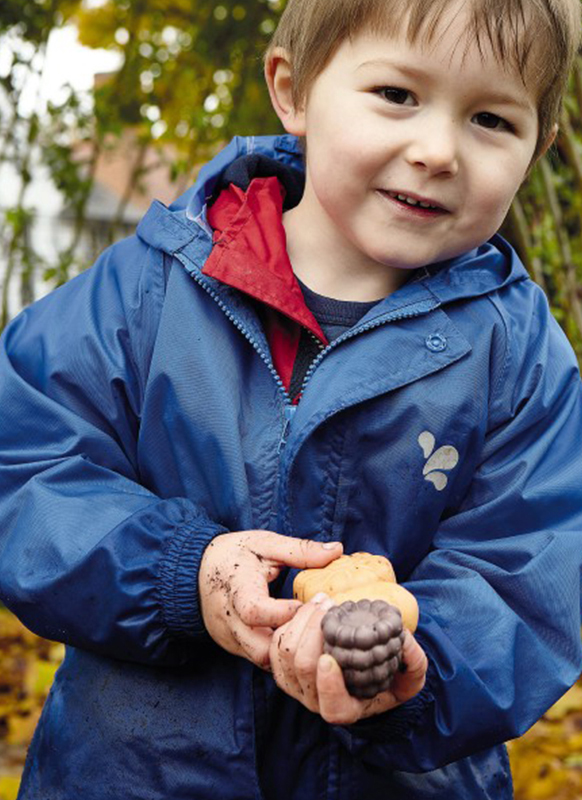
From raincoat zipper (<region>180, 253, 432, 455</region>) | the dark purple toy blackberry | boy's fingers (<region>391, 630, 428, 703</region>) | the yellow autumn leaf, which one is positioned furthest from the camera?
the yellow autumn leaf

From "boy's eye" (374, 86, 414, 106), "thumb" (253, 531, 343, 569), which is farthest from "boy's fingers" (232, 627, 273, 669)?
"boy's eye" (374, 86, 414, 106)

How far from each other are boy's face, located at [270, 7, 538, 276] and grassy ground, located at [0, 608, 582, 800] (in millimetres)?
2112

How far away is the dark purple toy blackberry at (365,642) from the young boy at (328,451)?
25cm

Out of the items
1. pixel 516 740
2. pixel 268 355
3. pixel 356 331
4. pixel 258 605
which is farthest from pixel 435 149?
pixel 516 740

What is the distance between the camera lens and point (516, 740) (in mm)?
3711

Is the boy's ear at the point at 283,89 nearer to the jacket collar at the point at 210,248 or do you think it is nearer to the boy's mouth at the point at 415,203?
the jacket collar at the point at 210,248

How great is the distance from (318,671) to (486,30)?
3.21 ft

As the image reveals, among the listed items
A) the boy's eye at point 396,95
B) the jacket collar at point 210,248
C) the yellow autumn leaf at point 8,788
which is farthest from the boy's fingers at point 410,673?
the yellow autumn leaf at point 8,788

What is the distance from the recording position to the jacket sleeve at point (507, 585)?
1.67m

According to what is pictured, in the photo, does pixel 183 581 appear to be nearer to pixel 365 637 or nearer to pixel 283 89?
pixel 365 637

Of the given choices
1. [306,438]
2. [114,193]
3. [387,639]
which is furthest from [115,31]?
[114,193]

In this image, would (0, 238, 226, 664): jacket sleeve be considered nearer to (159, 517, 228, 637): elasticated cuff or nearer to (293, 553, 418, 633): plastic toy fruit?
(159, 517, 228, 637): elasticated cuff

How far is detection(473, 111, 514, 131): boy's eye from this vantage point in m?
1.77

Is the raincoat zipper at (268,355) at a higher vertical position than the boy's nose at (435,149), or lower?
lower
